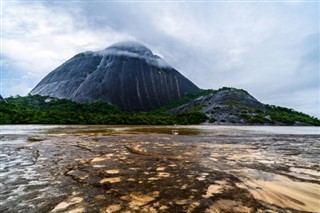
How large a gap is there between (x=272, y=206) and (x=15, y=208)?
139 inches

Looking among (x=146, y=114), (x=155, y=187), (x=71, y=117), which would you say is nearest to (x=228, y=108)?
(x=146, y=114)

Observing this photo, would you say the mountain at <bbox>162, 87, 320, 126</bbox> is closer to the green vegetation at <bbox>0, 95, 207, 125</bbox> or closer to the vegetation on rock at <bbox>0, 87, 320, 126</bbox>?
the vegetation on rock at <bbox>0, 87, 320, 126</bbox>

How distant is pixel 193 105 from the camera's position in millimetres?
156750

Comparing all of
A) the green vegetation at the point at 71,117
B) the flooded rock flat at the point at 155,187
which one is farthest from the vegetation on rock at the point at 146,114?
the flooded rock flat at the point at 155,187

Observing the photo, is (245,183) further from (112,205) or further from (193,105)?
(193,105)

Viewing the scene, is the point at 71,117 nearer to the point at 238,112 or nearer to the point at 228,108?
the point at 238,112

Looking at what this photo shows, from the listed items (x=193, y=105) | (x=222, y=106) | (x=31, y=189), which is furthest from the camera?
(x=193, y=105)

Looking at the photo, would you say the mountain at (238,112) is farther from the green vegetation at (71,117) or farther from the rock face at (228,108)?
the green vegetation at (71,117)

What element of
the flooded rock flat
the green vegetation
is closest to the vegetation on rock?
the green vegetation

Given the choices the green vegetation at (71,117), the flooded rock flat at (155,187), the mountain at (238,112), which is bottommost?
the flooded rock flat at (155,187)

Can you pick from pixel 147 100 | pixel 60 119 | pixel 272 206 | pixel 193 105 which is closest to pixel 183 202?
pixel 272 206

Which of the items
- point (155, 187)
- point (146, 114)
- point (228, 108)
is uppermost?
point (228, 108)

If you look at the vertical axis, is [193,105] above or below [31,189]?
above

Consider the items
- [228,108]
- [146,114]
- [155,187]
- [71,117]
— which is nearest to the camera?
[155,187]
